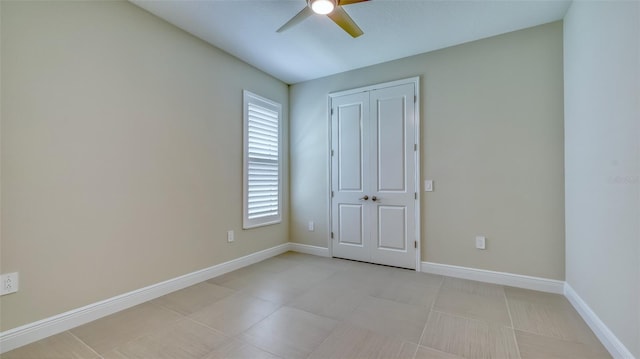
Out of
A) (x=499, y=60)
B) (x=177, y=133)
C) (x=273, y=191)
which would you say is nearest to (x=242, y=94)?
(x=177, y=133)

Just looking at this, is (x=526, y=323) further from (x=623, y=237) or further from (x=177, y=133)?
(x=177, y=133)

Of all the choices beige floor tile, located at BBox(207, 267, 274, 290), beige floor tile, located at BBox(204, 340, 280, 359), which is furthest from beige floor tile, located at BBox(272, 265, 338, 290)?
beige floor tile, located at BBox(204, 340, 280, 359)

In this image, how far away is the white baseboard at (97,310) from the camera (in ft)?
6.00

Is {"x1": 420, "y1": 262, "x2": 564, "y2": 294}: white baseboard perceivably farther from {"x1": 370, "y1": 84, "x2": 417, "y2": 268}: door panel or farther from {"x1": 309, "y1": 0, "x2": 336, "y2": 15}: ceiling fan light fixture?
{"x1": 309, "y1": 0, "x2": 336, "y2": 15}: ceiling fan light fixture

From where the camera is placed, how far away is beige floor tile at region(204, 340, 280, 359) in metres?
1.74

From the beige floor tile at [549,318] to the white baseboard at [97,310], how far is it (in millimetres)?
2942

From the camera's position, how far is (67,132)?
208cm

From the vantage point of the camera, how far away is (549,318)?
2217 millimetres

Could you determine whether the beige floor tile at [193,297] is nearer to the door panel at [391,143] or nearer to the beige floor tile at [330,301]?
the beige floor tile at [330,301]

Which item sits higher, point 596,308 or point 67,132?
point 67,132

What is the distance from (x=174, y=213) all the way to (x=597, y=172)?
358cm

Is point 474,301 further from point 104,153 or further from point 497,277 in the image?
point 104,153

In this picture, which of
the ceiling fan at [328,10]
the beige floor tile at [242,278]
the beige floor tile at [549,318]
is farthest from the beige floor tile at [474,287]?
the ceiling fan at [328,10]

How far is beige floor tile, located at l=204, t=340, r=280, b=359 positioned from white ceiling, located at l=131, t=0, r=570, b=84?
8.98 feet
